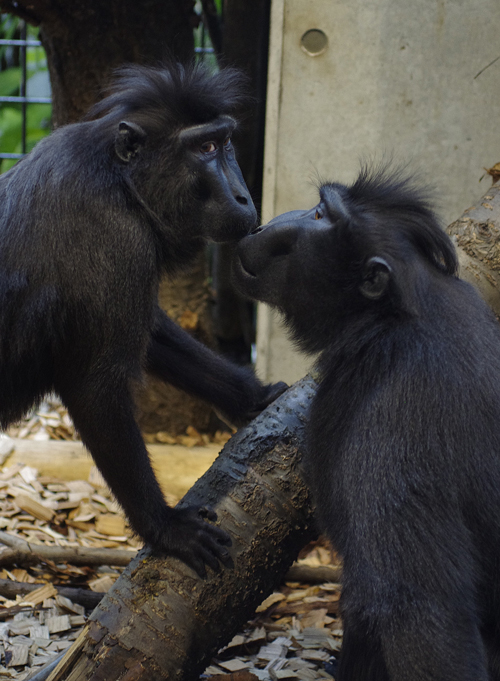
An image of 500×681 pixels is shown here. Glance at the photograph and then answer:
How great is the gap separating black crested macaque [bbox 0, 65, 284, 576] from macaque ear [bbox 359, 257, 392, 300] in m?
0.74

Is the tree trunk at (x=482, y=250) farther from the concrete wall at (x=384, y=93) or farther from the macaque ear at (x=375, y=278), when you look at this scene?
the macaque ear at (x=375, y=278)

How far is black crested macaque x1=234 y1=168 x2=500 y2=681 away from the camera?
2045 mm

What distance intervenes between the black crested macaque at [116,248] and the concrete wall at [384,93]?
162 centimetres

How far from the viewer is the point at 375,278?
2320 millimetres

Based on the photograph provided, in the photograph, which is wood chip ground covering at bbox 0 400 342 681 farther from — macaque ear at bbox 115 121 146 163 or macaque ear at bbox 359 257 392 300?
macaque ear at bbox 115 121 146 163

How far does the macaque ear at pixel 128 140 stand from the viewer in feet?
9.48

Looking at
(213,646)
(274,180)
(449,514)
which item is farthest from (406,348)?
(274,180)

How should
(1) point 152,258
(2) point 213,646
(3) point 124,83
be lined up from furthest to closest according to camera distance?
(3) point 124,83
(1) point 152,258
(2) point 213,646

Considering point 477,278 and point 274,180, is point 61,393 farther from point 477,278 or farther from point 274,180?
point 274,180

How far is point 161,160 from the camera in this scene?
2.94m

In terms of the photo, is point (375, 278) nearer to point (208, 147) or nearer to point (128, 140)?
point (208, 147)

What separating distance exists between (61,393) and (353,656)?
1.51m

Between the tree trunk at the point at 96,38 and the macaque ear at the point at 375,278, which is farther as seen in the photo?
the tree trunk at the point at 96,38

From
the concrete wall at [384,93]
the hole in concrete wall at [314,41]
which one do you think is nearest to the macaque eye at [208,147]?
the concrete wall at [384,93]
